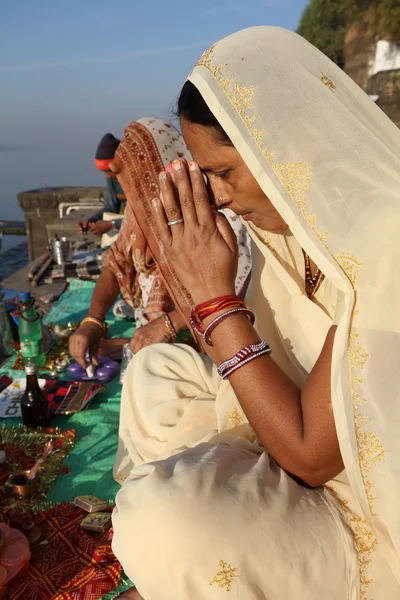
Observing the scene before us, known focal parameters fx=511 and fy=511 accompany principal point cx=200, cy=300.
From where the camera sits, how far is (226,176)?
160 cm

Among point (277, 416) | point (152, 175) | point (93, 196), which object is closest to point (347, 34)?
point (93, 196)

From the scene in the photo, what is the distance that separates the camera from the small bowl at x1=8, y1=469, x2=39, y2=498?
2.17 metres

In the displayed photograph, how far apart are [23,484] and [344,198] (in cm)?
177

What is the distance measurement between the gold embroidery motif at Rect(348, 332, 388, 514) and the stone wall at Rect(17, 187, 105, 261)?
10958 millimetres

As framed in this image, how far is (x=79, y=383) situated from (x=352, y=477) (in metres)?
Result: 2.13

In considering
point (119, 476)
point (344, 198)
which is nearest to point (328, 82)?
point (344, 198)

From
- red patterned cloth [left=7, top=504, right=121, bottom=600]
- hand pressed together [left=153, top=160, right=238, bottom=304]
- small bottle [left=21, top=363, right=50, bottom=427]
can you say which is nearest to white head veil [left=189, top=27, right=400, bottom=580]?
hand pressed together [left=153, top=160, right=238, bottom=304]

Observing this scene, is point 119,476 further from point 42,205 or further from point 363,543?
point 42,205

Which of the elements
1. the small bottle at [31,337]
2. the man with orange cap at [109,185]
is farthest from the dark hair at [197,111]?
the man with orange cap at [109,185]

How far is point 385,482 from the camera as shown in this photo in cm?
126

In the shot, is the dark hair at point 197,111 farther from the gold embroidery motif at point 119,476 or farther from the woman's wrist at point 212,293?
the gold embroidery motif at point 119,476

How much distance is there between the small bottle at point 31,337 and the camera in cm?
348

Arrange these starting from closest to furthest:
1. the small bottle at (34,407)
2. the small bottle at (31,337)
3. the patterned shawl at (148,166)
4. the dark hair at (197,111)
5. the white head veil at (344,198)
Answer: the white head veil at (344,198)
the dark hair at (197,111)
the small bottle at (34,407)
the patterned shawl at (148,166)
the small bottle at (31,337)

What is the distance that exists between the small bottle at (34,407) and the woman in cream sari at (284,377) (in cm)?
132
